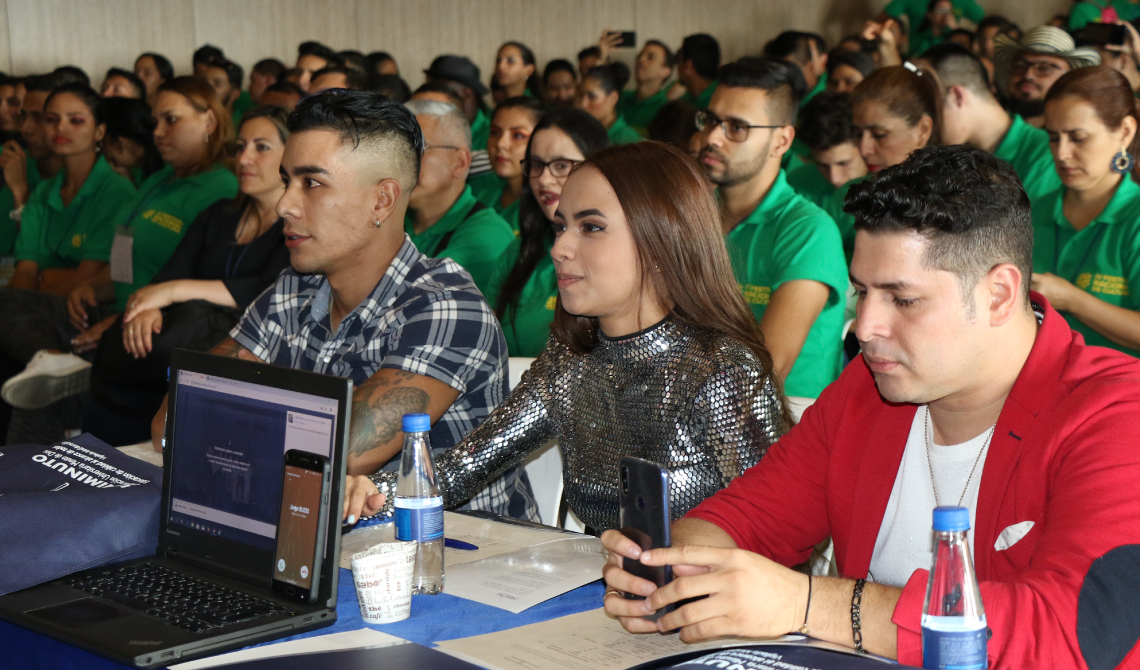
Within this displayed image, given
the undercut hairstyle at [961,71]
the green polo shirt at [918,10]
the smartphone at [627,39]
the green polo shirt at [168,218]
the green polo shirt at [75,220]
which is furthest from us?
the green polo shirt at [918,10]

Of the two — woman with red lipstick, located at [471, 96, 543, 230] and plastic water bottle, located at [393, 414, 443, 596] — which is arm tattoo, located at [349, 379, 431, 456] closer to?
plastic water bottle, located at [393, 414, 443, 596]

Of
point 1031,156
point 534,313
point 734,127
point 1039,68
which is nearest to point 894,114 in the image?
point 734,127

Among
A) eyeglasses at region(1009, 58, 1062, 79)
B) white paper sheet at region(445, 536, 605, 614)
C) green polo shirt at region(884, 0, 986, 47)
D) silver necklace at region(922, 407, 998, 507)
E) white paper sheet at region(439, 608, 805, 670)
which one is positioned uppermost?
green polo shirt at region(884, 0, 986, 47)

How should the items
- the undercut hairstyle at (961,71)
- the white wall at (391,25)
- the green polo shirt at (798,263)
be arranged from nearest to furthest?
1. the green polo shirt at (798,263)
2. the undercut hairstyle at (961,71)
3. the white wall at (391,25)

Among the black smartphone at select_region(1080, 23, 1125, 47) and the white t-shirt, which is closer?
the white t-shirt

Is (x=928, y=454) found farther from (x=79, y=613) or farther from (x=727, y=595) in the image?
(x=79, y=613)

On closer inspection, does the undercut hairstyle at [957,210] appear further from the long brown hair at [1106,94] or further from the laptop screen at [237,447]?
the long brown hair at [1106,94]

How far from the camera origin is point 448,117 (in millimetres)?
3889

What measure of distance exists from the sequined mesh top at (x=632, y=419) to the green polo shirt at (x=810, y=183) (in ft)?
9.30

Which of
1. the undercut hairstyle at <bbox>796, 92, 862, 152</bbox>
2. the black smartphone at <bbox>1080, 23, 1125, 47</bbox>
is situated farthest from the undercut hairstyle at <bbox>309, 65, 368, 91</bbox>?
the black smartphone at <bbox>1080, 23, 1125, 47</bbox>

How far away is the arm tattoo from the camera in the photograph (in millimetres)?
1910

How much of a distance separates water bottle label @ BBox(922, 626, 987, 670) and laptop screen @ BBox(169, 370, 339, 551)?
27.5 inches

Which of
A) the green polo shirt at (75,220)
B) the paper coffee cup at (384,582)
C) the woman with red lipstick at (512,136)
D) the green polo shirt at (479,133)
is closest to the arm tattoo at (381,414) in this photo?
the paper coffee cup at (384,582)

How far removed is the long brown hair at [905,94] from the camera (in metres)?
3.50
